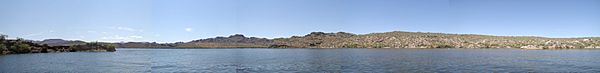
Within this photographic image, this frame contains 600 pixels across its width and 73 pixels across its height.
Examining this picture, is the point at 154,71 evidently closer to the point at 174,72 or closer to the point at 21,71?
the point at 174,72

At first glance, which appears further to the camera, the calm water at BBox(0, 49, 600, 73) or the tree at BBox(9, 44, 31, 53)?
the tree at BBox(9, 44, 31, 53)

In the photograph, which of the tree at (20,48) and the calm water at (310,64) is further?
the tree at (20,48)

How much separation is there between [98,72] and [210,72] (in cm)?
1265

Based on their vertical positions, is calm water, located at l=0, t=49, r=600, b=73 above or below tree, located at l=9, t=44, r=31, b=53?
below

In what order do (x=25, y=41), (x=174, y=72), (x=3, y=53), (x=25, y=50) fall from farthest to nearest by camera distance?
1. (x=25, y=41)
2. (x=25, y=50)
3. (x=3, y=53)
4. (x=174, y=72)

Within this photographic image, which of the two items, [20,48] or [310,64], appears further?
[20,48]

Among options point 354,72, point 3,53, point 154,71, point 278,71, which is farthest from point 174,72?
point 3,53

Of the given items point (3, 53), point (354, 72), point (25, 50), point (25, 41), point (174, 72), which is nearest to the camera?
point (354, 72)

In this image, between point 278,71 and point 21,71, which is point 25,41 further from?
point 278,71

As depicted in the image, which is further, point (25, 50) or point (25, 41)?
point (25, 41)

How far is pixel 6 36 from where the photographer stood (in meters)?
154

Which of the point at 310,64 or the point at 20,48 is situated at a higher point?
the point at 20,48

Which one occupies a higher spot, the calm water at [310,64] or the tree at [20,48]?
the tree at [20,48]

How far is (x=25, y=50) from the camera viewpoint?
14762 cm
